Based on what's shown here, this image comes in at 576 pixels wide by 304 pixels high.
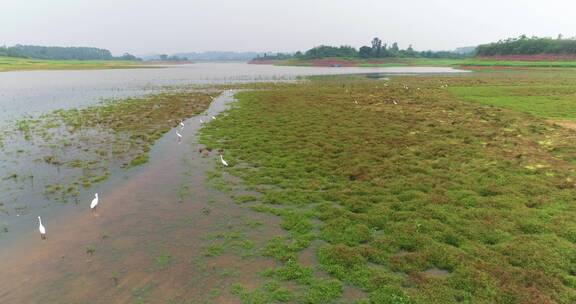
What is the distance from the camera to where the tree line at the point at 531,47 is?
13712 cm

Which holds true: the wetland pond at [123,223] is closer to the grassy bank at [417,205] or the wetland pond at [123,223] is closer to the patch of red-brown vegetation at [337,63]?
the grassy bank at [417,205]

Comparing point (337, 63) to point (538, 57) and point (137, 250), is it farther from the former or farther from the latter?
point (137, 250)

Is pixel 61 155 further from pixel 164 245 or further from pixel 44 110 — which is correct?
pixel 44 110

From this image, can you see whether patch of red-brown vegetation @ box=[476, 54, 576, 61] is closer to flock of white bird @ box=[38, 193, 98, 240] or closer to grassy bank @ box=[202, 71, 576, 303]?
grassy bank @ box=[202, 71, 576, 303]

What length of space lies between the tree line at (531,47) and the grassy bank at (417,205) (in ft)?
493

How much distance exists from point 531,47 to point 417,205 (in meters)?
182

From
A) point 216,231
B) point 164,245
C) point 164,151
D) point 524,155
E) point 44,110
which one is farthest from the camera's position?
point 44,110

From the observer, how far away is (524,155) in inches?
734

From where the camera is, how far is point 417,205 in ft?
43.8

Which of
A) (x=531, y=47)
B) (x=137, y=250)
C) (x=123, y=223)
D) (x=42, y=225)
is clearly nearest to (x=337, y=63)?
(x=531, y=47)

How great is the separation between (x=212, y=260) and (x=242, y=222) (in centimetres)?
260

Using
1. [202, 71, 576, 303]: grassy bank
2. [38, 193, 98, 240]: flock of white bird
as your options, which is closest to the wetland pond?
[38, 193, 98, 240]: flock of white bird

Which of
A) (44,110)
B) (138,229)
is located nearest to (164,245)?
(138,229)

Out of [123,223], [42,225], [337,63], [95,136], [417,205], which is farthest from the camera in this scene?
[337,63]
